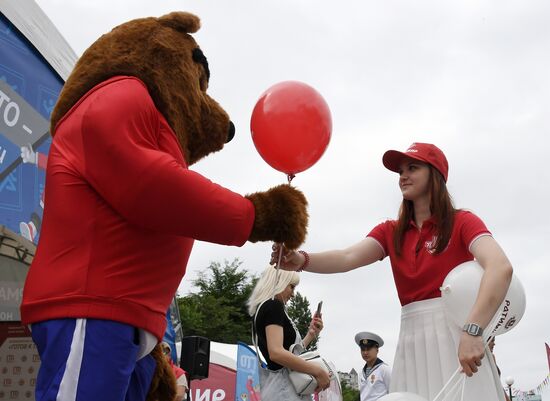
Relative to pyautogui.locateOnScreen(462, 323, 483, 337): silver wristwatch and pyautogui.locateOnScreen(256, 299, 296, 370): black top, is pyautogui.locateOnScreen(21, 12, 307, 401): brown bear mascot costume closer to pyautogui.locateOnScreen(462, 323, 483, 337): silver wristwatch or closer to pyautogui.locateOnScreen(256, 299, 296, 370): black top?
pyautogui.locateOnScreen(462, 323, 483, 337): silver wristwatch

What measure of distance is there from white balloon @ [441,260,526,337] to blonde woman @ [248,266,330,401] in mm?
1293

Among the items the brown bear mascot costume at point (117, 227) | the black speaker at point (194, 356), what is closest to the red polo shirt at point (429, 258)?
the brown bear mascot costume at point (117, 227)

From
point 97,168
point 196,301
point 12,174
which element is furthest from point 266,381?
point 196,301

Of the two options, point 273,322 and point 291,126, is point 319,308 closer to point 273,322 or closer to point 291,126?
→ point 273,322

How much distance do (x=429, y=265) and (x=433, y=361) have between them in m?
0.42

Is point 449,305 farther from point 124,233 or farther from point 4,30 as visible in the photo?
point 4,30

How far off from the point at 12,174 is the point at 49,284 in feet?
4.55

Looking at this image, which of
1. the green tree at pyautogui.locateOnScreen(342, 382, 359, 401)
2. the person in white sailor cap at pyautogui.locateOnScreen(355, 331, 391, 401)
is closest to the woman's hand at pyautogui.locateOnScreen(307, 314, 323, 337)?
the person in white sailor cap at pyautogui.locateOnScreen(355, 331, 391, 401)

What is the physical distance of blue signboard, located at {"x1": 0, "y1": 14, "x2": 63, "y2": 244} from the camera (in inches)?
120

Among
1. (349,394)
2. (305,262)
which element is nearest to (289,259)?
(305,262)

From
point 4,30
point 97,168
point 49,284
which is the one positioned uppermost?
point 4,30

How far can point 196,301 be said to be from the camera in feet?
121

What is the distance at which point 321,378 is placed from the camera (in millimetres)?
3963

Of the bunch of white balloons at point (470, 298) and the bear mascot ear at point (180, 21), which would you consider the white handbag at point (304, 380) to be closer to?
the bunch of white balloons at point (470, 298)
